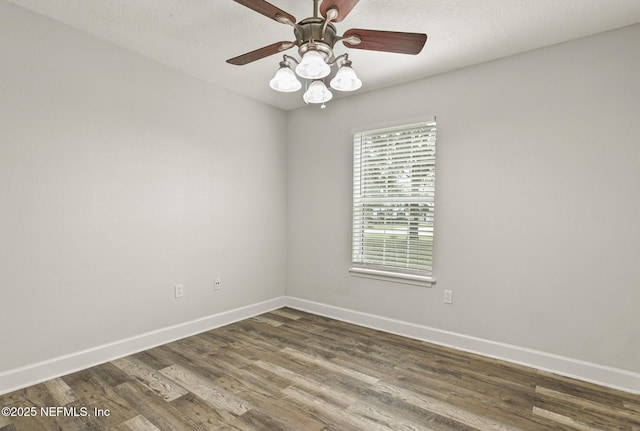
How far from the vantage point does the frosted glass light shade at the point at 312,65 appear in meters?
1.71

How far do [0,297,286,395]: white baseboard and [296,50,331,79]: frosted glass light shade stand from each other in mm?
2616

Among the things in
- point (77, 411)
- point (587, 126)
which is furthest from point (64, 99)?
point (587, 126)

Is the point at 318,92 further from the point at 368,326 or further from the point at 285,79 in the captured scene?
the point at 368,326

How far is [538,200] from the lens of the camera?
2635 millimetres

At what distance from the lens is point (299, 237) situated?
4203mm

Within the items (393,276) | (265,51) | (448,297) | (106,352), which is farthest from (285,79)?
(106,352)

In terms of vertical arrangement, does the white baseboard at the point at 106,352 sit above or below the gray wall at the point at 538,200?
below

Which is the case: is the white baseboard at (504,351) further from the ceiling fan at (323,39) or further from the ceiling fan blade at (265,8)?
the ceiling fan blade at (265,8)

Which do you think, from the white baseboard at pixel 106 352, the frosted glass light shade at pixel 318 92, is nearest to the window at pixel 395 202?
the frosted glass light shade at pixel 318 92

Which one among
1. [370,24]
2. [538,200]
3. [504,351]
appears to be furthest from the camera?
[504,351]

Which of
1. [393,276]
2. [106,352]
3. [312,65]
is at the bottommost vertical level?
[106,352]

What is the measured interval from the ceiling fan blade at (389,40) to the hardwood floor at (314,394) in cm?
218

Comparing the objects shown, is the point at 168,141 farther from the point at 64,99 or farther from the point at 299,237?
the point at 299,237

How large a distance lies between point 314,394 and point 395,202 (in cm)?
195
